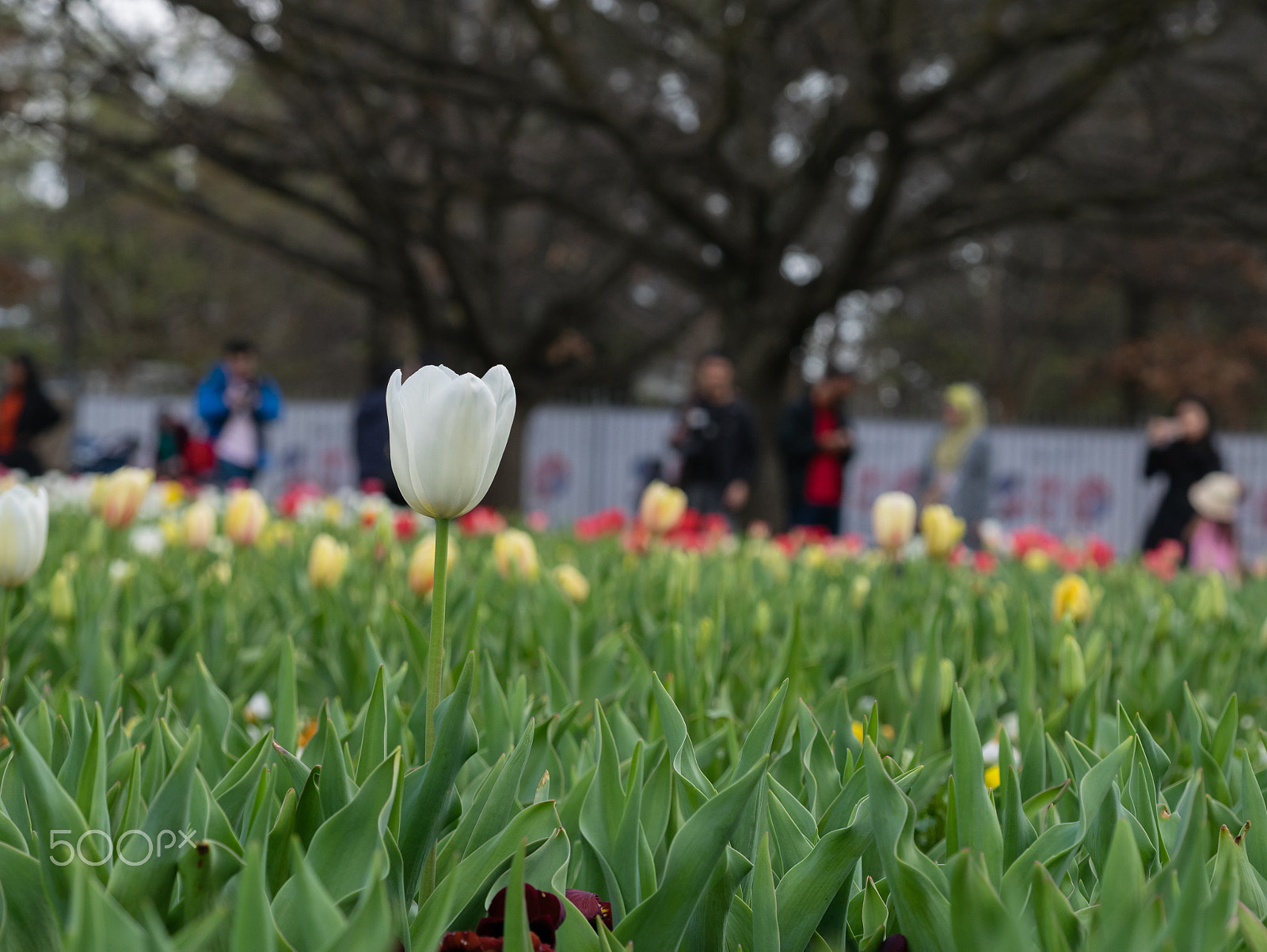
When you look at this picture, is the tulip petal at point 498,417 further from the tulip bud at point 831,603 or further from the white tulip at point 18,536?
the tulip bud at point 831,603

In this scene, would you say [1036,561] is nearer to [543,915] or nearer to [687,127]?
[543,915]

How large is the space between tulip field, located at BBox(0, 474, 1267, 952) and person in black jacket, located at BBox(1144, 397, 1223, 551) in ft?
20.9

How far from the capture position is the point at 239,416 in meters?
8.32

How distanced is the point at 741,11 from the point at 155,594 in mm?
7728

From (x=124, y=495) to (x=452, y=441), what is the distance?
6.74 feet

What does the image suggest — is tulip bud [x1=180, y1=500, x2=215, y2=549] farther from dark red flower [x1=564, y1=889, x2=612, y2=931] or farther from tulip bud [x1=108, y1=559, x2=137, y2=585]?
dark red flower [x1=564, y1=889, x2=612, y2=931]

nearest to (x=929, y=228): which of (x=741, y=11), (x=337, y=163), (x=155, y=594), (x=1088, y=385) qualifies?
(x=741, y=11)

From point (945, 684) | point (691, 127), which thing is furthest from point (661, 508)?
point (691, 127)

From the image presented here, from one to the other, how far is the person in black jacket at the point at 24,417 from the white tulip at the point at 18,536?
8.86 meters

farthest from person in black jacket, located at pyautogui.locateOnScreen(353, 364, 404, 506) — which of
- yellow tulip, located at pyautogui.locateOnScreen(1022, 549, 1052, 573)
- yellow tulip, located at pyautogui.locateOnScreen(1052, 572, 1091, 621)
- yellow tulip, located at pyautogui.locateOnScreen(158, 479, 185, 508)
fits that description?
yellow tulip, located at pyautogui.locateOnScreen(1052, 572, 1091, 621)

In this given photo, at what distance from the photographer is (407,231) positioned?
36.9ft

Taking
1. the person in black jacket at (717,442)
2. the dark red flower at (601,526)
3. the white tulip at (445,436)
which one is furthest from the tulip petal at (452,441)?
the person in black jacket at (717,442)

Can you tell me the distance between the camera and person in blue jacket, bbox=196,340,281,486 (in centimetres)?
819

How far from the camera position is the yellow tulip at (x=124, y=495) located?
269cm
